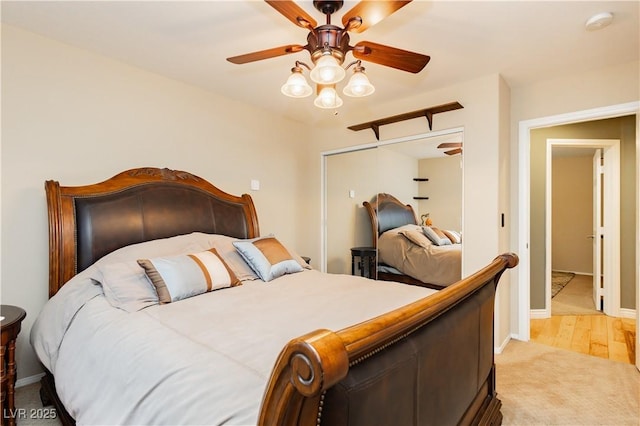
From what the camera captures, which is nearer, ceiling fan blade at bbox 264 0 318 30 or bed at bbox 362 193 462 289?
ceiling fan blade at bbox 264 0 318 30

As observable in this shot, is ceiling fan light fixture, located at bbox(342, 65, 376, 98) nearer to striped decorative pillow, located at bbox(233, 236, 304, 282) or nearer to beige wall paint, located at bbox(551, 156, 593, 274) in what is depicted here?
striped decorative pillow, located at bbox(233, 236, 304, 282)

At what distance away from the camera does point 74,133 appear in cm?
235

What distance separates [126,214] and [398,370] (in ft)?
7.57

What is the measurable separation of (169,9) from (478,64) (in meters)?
2.33

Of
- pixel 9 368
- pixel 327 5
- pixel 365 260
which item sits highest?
pixel 327 5

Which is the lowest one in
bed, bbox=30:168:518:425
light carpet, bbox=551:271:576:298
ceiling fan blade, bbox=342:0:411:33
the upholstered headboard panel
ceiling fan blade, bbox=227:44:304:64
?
light carpet, bbox=551:271:576:298

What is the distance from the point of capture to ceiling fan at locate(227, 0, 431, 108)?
1.39 meters

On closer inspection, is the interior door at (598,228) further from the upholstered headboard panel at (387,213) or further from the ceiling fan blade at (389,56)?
the ceiling fan blade at (389,56)

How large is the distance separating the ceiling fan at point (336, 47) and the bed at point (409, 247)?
72.9 inches

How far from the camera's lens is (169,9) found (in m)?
1.92

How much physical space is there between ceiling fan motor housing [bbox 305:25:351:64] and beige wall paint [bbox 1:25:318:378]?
6.12ft

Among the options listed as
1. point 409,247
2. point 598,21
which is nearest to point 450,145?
point 409,247

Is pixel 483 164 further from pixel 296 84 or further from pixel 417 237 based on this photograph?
pixel 296 84

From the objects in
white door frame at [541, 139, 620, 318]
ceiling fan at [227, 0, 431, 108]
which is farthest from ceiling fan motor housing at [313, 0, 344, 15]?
white door frame at [541, 139, 620, 318]
